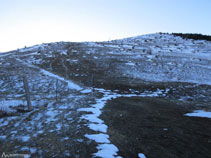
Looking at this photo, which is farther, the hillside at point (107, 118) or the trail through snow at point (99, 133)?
the hillside at point (107, 118)

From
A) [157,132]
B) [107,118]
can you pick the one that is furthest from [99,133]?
[157,132]

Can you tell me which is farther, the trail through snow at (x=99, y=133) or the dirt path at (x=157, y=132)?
the dirt path at (x=157, y=132)

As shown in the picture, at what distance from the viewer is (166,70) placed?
1778 cm

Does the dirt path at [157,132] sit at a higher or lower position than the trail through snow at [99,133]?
lower

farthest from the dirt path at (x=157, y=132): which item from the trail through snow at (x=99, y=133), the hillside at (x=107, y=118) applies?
the trail through snow at (x=99, y=133)

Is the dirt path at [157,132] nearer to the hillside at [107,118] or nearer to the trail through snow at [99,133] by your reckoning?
the hillside at [107,118]

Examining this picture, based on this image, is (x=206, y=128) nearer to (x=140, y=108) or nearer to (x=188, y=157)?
(x=188, y=157)

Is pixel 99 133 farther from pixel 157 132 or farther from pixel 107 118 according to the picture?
pixel 157 132

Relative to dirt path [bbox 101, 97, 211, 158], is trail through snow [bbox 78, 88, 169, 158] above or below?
above

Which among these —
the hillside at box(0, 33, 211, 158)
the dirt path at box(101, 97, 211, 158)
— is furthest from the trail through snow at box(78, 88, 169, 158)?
the dirt path at box(101, 97, 211, 158)

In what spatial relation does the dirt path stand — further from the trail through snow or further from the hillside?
the trail through snow

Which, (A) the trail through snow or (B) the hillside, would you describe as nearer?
(A) the trail through snow

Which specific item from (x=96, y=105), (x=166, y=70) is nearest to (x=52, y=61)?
(x=96, y=105)

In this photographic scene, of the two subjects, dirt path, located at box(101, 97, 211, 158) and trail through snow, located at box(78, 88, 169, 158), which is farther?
dirt path, located at box(101, 97, 211, 158)
